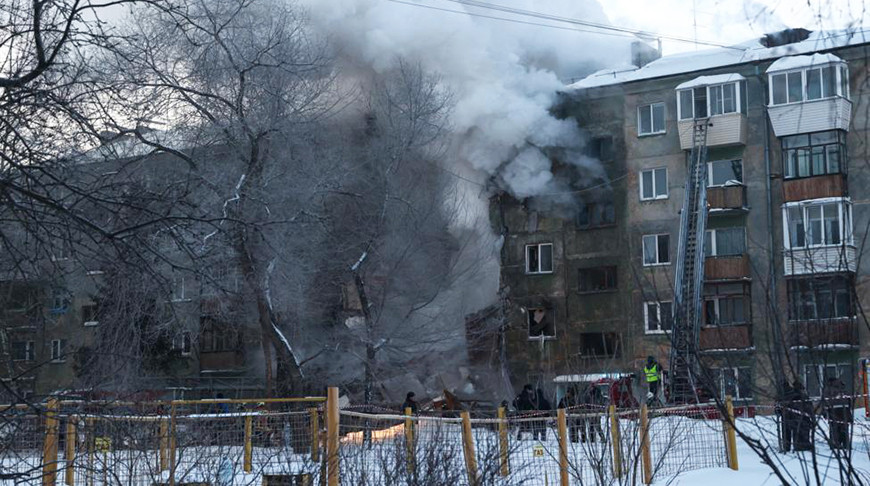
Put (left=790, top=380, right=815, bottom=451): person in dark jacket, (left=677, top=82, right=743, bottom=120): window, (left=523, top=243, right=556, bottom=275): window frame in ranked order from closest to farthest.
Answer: (left=790, top=380, right=815, bottom=451): person in dark jacket → (left=677, top=82, right=743, bottom=120): window → (left=523, top=243, right=556, bottom=275): window frame

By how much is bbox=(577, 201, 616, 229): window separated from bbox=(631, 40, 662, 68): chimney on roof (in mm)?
7379

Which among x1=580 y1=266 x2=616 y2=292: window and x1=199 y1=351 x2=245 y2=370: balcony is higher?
x1=580 y1=266 x2=616 y2=292: window

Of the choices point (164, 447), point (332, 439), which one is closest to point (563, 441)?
point (332, 439)

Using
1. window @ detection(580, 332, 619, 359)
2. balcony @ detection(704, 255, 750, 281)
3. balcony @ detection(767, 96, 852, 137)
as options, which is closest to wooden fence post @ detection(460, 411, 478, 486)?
balcony @ detection(767, 96, 852, 137)

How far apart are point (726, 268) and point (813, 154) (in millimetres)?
4812

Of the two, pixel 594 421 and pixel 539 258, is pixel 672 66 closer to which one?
pixel 539 258

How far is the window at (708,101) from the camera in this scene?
4272cm

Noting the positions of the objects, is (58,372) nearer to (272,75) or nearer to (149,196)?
(272,75)

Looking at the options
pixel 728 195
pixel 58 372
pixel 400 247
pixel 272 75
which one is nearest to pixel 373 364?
pixel 400 247

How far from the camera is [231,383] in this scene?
49344 mm

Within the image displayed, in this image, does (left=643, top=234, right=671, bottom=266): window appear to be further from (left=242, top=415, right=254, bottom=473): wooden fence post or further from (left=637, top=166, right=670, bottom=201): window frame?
(left=242, top=415, right=254, bottom=473): wooden fence post

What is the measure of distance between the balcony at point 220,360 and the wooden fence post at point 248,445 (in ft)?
118

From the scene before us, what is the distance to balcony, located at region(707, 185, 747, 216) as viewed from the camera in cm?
4228

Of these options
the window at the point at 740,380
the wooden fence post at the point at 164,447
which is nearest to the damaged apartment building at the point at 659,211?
the wooden fence post at the point at 164,447
